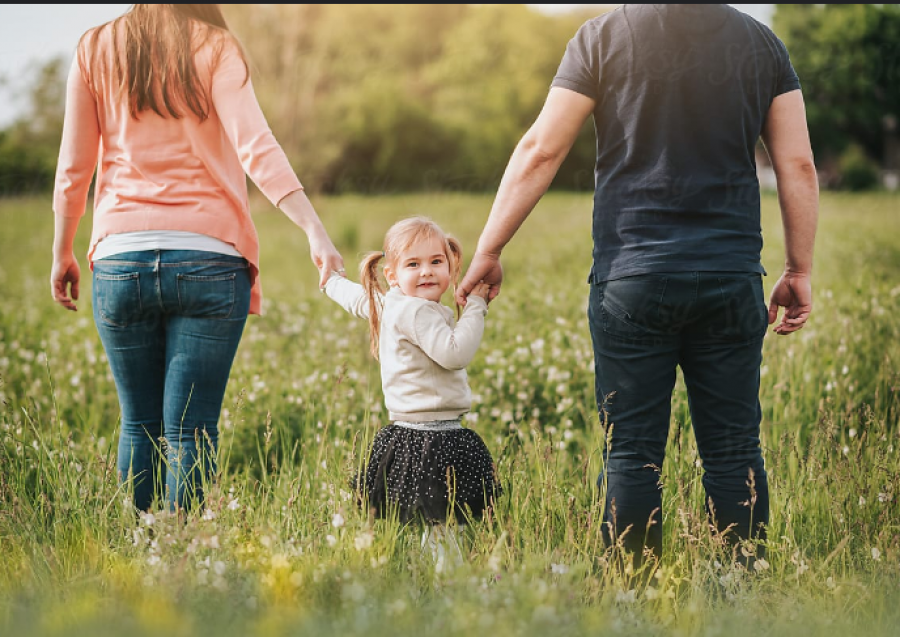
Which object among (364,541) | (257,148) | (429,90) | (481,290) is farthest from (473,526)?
(429,90)

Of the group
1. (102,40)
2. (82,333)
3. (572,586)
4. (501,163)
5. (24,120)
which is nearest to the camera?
(572,586)

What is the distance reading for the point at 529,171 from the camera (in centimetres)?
297

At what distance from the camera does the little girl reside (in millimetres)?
2912

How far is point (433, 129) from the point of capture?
101 ft

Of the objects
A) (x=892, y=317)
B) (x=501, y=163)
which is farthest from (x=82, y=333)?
(x=501, y=163)

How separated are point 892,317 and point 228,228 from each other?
14.3 feet

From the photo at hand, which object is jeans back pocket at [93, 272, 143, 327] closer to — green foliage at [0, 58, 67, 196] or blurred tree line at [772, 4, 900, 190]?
green foliage at [0, 58, 67, 196]

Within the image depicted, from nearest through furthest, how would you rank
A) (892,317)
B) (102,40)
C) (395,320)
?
(395,320) < (102,40) < (892,317)

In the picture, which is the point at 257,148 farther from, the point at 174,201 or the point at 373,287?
the point at 373,287

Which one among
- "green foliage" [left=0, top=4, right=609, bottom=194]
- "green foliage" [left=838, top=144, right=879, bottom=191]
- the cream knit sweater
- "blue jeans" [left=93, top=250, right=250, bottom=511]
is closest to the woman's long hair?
"blue jeans" [left=93, top=250, right=250, bottom=511]

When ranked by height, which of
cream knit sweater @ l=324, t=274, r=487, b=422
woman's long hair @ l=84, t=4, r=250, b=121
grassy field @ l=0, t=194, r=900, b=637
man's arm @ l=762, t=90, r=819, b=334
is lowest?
grassy field @ l=0, t=194, r=900, b=637

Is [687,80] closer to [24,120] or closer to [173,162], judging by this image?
[173,162]

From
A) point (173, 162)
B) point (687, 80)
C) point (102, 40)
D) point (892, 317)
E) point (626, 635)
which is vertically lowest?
point (626, 635)

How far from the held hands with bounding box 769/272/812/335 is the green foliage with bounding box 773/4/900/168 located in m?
18.0
